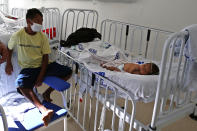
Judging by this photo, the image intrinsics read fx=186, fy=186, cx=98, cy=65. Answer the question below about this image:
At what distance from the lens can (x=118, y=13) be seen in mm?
2770

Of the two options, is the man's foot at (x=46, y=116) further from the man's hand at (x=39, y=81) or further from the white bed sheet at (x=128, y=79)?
the white bed sheet at (x=128, y=79)

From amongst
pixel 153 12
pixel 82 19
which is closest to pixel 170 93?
pixel 153 12

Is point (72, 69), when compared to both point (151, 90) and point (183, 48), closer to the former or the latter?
point (151, 90)

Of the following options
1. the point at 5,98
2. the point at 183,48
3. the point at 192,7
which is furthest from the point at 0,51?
the point at 192,7

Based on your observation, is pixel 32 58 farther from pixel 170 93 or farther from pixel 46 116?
pixel 170 93

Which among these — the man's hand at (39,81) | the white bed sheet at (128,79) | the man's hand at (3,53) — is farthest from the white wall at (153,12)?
the man's hand at (3,53)

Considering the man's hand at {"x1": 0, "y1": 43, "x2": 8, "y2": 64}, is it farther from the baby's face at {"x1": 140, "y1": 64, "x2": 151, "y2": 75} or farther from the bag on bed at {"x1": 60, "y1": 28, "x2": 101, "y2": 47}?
the baby's face at {"x1": 140, "y1": 64, "x2": 151, "y2": 75}

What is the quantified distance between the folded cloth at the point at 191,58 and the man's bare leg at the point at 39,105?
38.5 inches

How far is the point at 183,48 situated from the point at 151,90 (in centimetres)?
34

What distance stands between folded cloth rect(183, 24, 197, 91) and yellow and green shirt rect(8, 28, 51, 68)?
1177mm

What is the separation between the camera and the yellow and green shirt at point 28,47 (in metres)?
1.63

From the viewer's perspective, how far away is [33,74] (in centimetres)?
161

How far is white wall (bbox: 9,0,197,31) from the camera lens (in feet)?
7.13

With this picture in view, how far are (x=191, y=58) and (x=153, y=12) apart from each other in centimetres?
139
